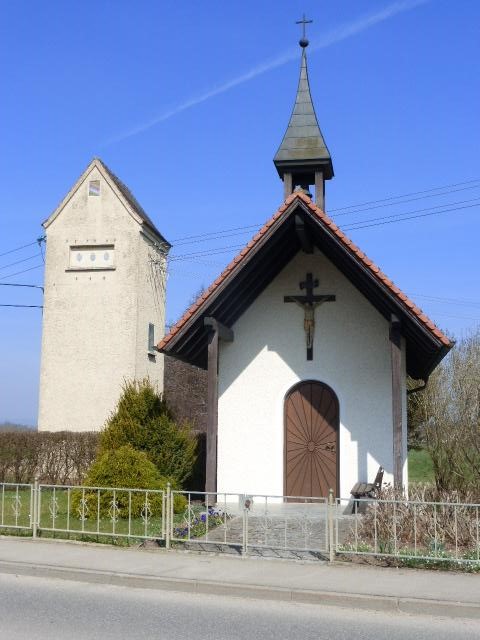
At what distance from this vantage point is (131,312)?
84.8 feet

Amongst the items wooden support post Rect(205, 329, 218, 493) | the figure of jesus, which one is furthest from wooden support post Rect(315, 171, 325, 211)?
wooden support post Rect(205, 329, 218, 493)

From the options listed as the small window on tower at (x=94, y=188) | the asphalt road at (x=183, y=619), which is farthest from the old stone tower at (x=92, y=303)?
the asphalt road at (x=183, y=619)

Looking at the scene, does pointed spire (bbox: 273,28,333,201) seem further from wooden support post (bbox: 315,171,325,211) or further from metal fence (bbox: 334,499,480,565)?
metal fence (bbox: 334,499,480,565)

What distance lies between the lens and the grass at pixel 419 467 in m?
24.8

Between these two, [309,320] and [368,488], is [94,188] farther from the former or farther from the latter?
[368,488]

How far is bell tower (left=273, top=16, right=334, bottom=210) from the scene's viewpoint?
17.1 meters

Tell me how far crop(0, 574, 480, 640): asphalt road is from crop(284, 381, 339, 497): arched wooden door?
781 centimetres

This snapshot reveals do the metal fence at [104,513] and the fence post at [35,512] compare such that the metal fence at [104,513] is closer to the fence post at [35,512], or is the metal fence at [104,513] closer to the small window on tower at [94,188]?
the fence post at [35,512]

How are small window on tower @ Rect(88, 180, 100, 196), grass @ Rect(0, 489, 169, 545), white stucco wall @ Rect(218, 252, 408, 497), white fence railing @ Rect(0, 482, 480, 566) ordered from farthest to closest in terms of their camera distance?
1. small window on tower @ Rect(88, 180, 100, 196)
2. white stucco wall @ Rect(218, 252, 408, 497)
3. grass @ Rect(0, 489, 169, 545)
4. white fence railing @ Rect(0, 482, 480, 566)

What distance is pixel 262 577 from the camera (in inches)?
363

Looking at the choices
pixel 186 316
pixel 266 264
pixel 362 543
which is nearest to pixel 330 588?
pixel 362 543

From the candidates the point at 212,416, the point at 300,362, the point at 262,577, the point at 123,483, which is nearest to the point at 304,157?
the point at 300,362

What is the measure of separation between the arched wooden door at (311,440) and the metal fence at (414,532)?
197 inches

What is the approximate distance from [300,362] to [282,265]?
214cm
